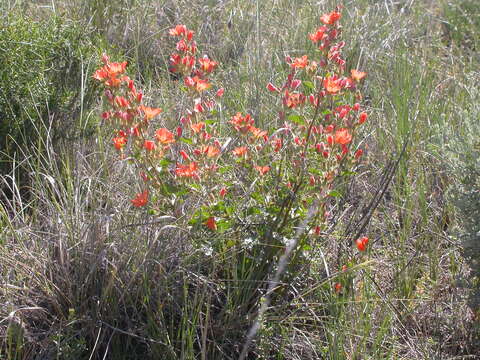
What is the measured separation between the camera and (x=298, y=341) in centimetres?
214

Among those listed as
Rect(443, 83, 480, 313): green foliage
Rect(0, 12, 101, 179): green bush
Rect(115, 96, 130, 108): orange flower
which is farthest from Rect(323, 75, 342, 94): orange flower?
Rect(0, 12, 101, 179): green bush

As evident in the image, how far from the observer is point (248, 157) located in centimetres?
218

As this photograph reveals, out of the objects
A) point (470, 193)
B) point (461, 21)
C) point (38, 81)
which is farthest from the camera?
point (461, 21)

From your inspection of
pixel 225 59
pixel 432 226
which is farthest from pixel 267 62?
pixel 432 226

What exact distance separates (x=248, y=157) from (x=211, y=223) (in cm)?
29

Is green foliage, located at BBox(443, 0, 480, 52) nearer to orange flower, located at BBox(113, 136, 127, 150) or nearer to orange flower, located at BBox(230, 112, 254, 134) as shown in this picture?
orange flower, located at BBox(230, 112, 254, 134)

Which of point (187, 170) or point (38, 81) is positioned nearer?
point (187, 170)

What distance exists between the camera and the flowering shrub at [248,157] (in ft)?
6.58

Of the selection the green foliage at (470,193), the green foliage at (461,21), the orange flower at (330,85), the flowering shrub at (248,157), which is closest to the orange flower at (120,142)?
the flowering shrub at (248,157)

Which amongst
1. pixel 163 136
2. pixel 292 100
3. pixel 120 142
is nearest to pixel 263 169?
pixel 292 100

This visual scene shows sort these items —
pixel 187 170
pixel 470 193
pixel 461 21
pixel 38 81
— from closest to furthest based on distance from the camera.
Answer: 1. pixel 187 170
2. pixel 470 193
3. pixel 38 81
4. pixel 461 21

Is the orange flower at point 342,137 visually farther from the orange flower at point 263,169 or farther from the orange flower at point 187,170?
the orange flower at point 187,170

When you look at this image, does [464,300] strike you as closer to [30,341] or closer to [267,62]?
[30,341]

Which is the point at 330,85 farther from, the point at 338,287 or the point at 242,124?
the point at 338,287
